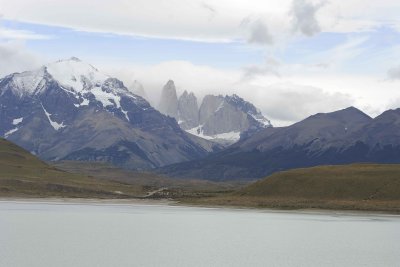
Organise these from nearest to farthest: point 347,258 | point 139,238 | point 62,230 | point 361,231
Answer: point 347,258 → point 139,238 → point 62,230 → point 361,231

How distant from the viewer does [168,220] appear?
136 metres

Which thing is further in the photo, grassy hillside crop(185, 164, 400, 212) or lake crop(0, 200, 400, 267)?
grassy hillside crop(185, 164, 400, 212)

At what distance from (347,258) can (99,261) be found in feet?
96.1

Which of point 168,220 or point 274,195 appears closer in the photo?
point 168,220

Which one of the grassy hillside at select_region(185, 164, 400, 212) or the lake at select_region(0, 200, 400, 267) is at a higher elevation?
the grassy hillside at select_region(185, 164, 400, 212)

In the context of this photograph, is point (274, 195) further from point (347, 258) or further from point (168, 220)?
point (347, 258)

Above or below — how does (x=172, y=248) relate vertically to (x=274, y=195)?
below

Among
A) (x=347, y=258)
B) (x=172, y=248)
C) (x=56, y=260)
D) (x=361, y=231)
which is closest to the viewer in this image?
(x=56, y=260)

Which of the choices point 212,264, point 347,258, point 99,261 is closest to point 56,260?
point 99,261

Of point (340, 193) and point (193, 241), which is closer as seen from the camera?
point (193, 241)

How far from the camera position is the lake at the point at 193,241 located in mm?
74188

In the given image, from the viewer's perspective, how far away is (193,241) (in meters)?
94.1

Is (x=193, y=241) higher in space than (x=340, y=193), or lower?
lower

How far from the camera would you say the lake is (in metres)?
74.2
